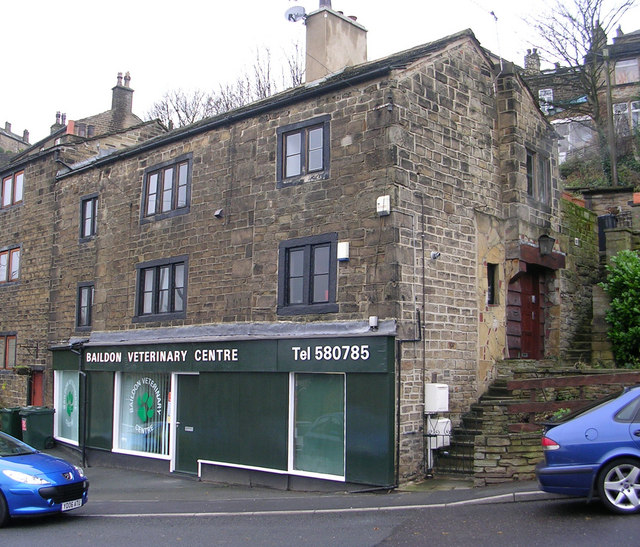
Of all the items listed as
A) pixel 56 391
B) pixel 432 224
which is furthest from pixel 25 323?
pixel 432 224

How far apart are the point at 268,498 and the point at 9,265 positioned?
Result: 15572 millimetres

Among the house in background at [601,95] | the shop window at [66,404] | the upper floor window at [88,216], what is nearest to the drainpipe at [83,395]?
the shop window at [66,404]

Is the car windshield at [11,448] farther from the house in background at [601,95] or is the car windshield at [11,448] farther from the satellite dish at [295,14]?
the house in background at [601,95]

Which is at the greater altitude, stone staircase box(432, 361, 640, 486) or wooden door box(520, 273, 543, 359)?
wooden door box(520, 273, 543, 359)

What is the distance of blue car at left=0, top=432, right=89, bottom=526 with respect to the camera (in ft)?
33.8

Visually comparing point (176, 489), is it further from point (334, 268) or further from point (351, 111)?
point (351, 111)

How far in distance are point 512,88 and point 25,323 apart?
656 inches

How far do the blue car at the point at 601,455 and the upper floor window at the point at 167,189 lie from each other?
11076mm

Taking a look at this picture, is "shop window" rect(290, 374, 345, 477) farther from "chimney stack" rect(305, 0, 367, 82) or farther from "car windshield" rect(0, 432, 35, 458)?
"chimney stack" rect(305, 0, 367, 82)

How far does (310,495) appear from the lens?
12984 millimetres

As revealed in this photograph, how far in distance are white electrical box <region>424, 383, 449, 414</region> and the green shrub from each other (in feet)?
16.8

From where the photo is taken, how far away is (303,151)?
14.7 meters

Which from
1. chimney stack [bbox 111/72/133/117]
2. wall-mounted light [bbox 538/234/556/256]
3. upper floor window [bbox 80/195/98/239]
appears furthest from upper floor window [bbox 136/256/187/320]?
chimney stack [bbox 111/72/133/117]

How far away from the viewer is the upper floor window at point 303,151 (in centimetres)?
1427
